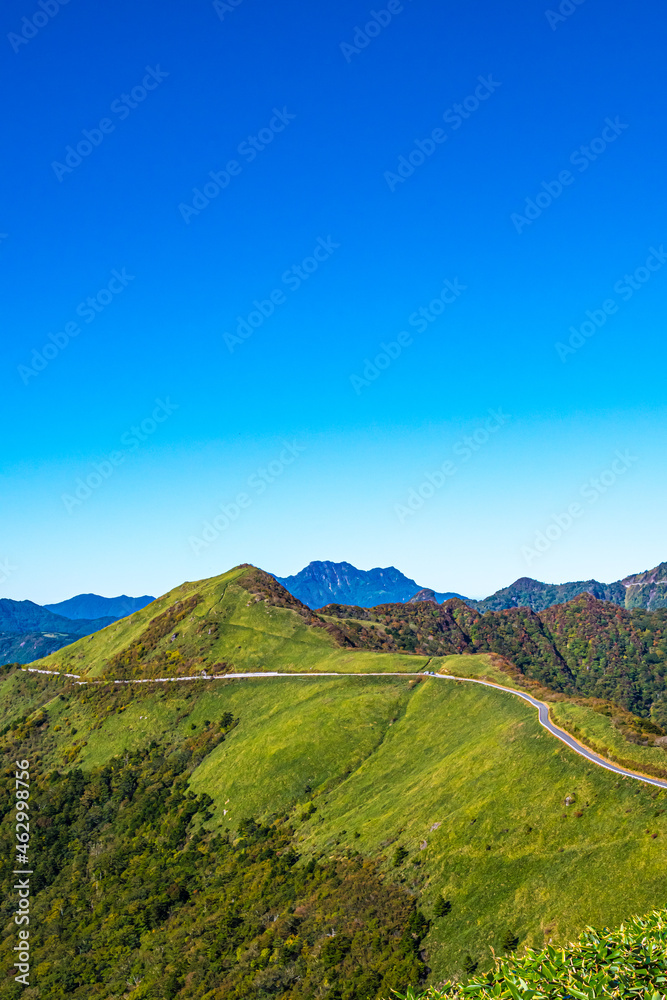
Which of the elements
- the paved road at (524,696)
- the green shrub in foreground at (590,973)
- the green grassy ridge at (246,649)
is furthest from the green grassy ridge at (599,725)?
the green grassy ridge at (246,649)

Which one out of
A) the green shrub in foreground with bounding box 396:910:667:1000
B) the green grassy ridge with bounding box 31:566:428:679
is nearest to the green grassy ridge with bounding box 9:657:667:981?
the green grassy ridge with bounding box 31:566:428:679

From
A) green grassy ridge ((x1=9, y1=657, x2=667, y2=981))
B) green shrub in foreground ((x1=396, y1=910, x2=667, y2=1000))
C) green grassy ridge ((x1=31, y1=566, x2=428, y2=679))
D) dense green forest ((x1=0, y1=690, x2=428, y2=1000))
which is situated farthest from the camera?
green grassy ridge ((x1=31, y1=566, x2=428, y2=679))

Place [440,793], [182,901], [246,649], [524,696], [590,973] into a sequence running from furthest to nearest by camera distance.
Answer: [246,649] < [524,696] < [182,901] < [440,793] < [590,973]

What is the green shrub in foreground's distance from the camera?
51.1 feet

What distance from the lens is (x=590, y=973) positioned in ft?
54.3

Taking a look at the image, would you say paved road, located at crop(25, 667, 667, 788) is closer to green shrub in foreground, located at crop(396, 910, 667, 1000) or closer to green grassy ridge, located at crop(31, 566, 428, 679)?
green grassy ridge, located at crop(31, 566, 428, 679)

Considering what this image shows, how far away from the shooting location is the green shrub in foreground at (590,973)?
51.1ft

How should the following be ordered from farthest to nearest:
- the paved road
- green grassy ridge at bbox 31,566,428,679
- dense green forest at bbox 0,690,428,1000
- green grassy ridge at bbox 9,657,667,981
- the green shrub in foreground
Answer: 1. green grassy ridge at bbox 31,566,428,679
2. the paved road
3. dense green forest at bbox 0,690,428,1000
4. green grassy ridge at bbox 9,657,667,981
5. the green shrub in foreground

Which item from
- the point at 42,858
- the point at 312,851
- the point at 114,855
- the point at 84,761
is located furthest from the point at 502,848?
the point at 84,761

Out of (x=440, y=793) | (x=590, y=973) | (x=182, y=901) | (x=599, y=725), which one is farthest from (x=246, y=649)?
(x=590, y=973)

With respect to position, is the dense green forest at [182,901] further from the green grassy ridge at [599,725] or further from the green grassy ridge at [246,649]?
the green grassy ridge at [246,649]

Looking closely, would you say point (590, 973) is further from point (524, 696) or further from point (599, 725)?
point (524, 696)

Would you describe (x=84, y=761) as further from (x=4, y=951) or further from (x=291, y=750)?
(x=291, y=750)

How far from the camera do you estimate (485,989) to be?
691 inches
